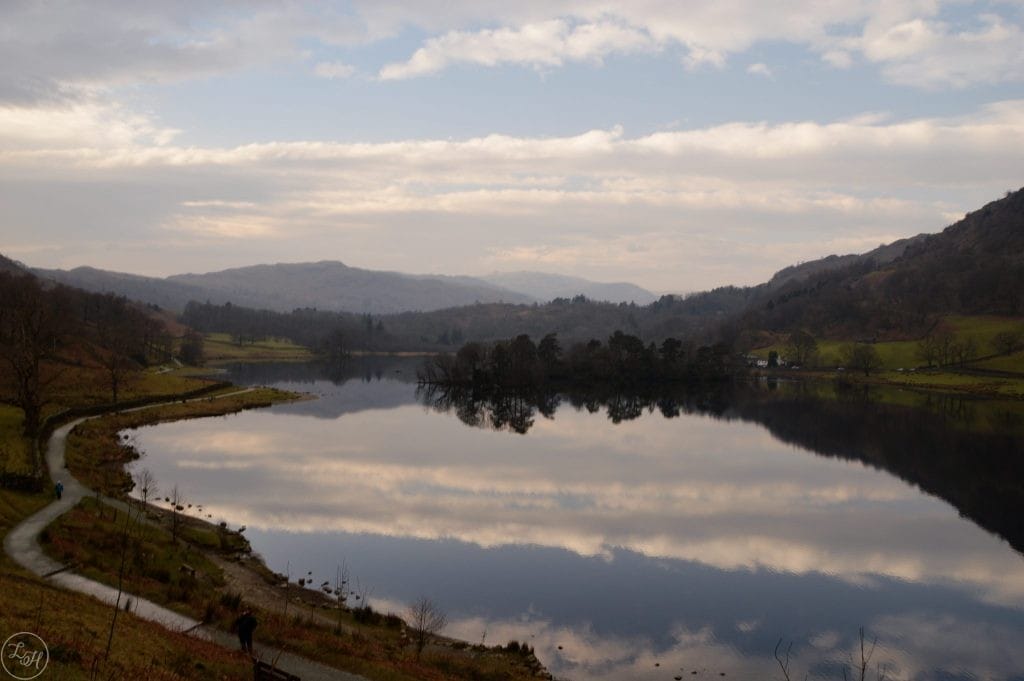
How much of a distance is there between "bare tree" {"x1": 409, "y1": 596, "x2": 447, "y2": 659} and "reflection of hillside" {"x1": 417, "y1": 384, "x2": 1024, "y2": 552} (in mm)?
37179

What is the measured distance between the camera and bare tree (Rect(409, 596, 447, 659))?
31.6 meters

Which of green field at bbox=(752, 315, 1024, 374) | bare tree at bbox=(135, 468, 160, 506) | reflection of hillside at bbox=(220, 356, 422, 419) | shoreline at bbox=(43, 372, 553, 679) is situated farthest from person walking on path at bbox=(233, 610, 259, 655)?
green field at bbox=(752, 315, 1024, 374)

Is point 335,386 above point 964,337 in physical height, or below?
below

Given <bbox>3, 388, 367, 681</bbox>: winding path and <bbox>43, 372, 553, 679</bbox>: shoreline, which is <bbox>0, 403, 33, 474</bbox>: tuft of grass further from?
<bbox>3, 388, 367, 681</bbox>: winding path

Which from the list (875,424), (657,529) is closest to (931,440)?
(875,424)

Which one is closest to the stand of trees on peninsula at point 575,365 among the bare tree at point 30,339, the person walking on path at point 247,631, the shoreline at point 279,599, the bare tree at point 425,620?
the bare tree at point 30,339

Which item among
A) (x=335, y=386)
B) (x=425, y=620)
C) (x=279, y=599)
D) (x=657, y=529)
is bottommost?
(x=657, y=529)

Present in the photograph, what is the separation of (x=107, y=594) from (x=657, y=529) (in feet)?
108

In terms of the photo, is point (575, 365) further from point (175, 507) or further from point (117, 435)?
point (175, 507)

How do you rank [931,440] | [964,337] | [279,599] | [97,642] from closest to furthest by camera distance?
[97,642] < [279,599] < [931,440] < [964,337]

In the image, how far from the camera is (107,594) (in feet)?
95.6

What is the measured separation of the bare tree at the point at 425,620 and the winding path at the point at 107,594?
19.8 ft

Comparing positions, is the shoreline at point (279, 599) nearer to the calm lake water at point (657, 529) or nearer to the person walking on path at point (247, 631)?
the calm lake water at point (657, 529)

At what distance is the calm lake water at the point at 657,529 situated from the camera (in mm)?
34281
